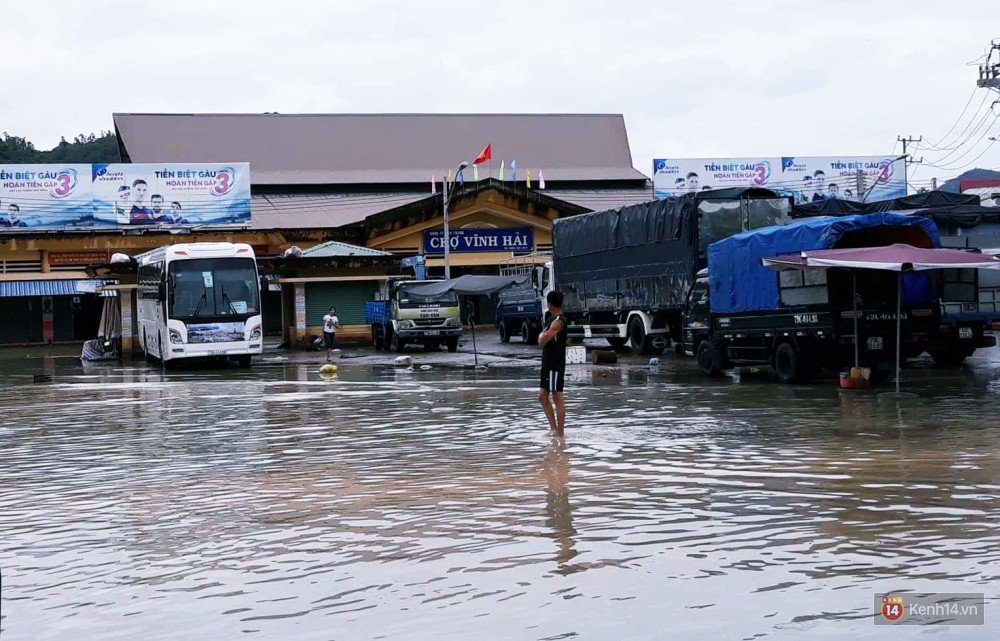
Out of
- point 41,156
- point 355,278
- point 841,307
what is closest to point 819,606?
point 841,307

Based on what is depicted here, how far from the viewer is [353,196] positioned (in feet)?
201

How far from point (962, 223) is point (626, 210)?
9025 mm

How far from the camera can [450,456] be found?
13438mm

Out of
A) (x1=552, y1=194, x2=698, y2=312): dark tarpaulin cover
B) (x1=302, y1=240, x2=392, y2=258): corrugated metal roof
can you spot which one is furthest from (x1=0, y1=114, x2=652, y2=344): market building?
(x1=552, y1=194, x2=698, y2=312): dark tarpaulin cover

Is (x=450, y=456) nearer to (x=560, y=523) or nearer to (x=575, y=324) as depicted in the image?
(x=560, y=523)

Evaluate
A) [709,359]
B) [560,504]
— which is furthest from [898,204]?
[560,504]

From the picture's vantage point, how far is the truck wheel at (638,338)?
33312mm

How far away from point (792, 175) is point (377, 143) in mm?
21104

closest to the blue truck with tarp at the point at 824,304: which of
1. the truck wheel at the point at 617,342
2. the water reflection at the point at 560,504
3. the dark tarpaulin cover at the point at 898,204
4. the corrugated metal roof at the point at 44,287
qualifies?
the water reflection at the point at 560,504

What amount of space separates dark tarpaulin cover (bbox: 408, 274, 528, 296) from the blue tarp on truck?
11279 millimetres

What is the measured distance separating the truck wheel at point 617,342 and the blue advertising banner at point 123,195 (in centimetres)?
2400

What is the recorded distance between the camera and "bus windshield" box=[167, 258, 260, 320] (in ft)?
106

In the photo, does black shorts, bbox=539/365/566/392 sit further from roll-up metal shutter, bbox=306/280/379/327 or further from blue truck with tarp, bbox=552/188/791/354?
roll-up metal shutter, bbox=306/280/379/327
